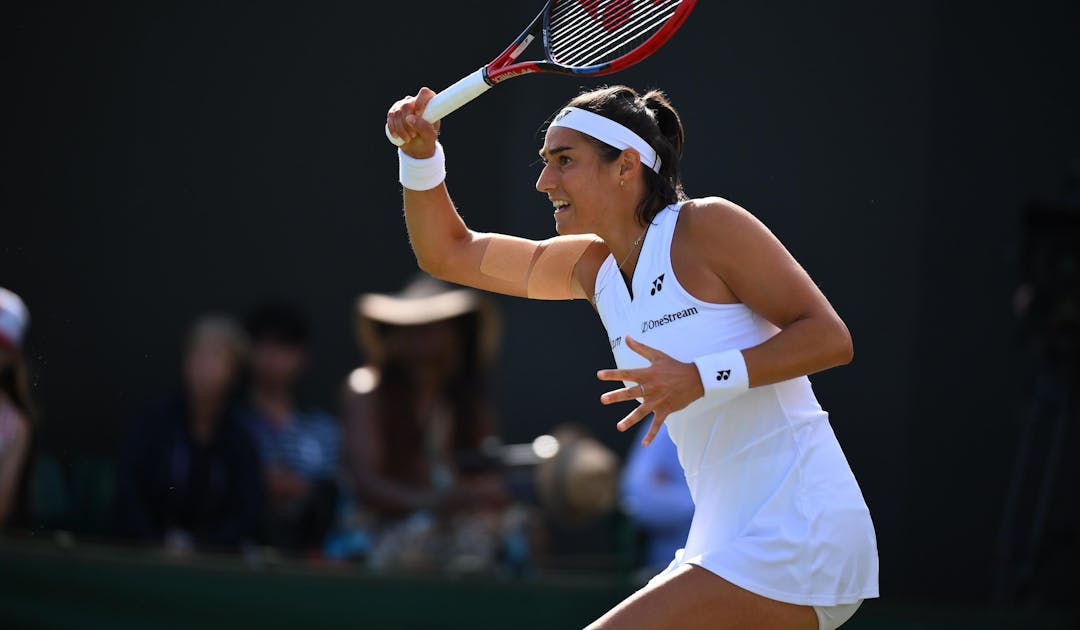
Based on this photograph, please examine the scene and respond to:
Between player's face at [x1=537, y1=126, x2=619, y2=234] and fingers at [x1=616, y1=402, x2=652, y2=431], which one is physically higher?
player's face at [x1=537, y1=126, x2=619, y2=234]

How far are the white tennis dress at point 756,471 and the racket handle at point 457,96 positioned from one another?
1.64 feet

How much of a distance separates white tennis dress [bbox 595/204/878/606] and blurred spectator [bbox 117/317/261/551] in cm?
252

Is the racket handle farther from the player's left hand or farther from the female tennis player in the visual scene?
the player's left hand

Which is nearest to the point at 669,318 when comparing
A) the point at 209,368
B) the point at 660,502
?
the point at 660,502

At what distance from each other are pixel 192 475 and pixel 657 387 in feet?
9.33

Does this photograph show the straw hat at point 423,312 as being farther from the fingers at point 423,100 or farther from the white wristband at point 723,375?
the white wristband at point 723,375

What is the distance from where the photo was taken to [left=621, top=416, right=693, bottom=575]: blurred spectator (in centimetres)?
541

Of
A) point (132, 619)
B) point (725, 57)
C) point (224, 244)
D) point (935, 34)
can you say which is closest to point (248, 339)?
point (224, 244)

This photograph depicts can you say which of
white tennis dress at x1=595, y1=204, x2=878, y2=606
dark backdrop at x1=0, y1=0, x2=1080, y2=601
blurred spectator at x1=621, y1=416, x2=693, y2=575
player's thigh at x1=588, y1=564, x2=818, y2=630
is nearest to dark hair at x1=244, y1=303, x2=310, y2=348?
dark backdrop at x1=0, y1=0, x2=1080, y2=601

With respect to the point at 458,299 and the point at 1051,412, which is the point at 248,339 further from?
the point at 1051,412

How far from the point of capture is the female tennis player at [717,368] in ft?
9.40

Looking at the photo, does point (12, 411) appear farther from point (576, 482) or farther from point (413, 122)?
point (576, 482)

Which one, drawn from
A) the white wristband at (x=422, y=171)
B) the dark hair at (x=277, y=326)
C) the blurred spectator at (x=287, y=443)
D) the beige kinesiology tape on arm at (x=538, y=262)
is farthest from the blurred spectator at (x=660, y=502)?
the white wristband at (x=422, y=171)

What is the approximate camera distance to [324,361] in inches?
273
